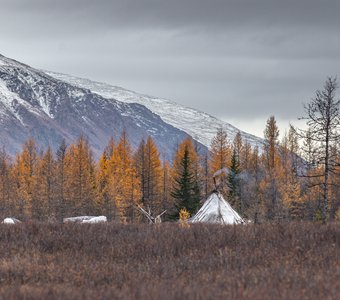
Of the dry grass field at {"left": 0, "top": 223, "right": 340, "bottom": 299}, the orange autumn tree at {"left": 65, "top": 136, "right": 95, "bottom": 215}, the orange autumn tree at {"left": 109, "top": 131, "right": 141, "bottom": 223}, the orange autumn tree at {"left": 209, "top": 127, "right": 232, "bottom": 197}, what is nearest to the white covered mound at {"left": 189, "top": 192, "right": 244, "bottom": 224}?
the dry grass field at {"left": 0, "top": 223, "right": 340, "bottom": 299}

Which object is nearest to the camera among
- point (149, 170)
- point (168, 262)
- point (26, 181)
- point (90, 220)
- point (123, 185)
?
point (168, 262)

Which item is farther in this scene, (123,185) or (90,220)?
(123,185)

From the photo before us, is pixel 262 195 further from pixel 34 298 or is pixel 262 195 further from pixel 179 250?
pixel 34 298

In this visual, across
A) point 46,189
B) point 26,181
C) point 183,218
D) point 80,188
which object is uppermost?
point 26,181

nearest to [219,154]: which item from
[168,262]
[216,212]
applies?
[216,212]

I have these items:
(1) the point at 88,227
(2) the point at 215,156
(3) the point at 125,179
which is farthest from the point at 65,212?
(1) the point at 88,227

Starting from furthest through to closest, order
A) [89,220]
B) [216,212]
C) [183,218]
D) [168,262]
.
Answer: [216,212]
[89,220]
[183,218]
[168,262]

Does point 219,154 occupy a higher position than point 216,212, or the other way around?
point 219,154

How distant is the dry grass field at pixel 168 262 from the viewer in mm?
8016

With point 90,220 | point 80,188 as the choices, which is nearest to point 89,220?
point 90,220

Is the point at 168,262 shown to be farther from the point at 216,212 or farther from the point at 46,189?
the point at 46,189

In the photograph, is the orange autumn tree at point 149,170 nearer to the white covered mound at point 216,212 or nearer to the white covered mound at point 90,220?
the white covered mound at point 90,220

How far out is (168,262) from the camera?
11.1 metres

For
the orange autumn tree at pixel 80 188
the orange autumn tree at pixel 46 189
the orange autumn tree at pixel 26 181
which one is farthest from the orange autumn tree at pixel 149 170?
the orange autumn tree at pixel 26 181
